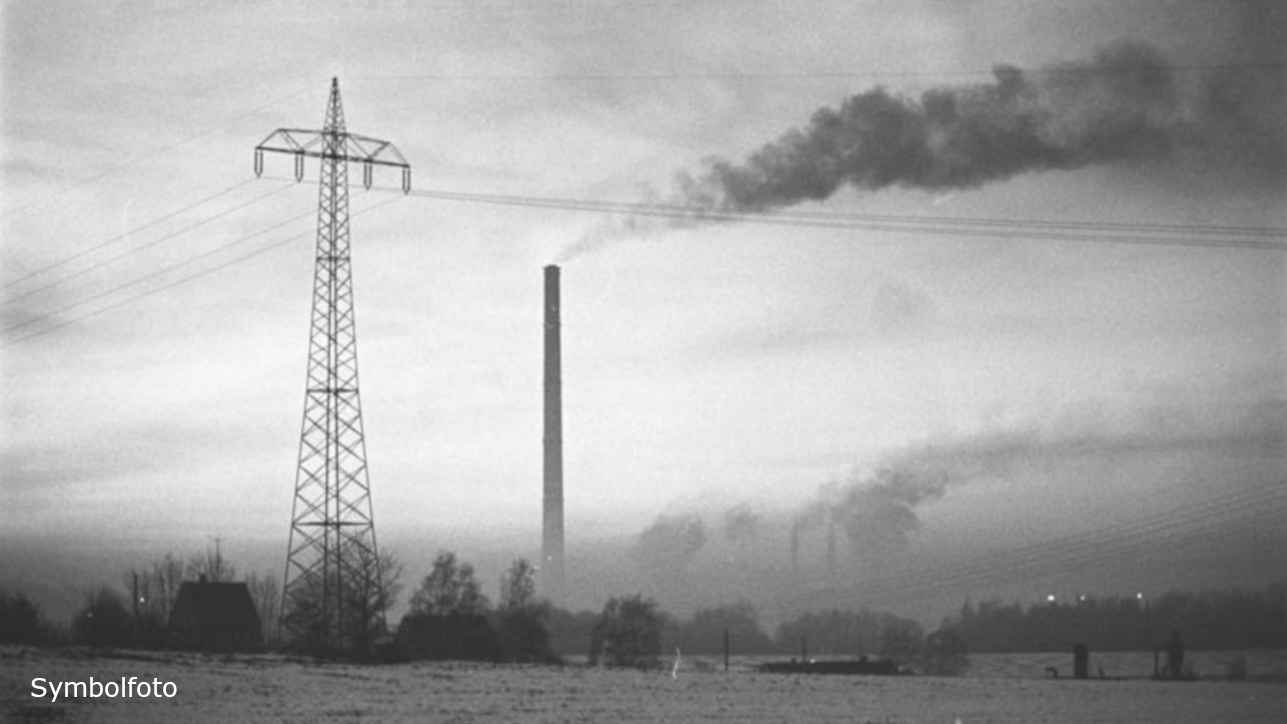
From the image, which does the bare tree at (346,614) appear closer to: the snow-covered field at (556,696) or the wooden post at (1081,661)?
the snow-covered field at (556,696)

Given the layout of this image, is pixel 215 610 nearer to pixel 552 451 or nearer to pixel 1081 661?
pixel 552 451

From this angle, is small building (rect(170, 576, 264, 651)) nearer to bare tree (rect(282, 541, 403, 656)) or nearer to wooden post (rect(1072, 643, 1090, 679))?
bare tree (rect(282, 541, 403, 656))

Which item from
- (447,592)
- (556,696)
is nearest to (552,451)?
(447,592)

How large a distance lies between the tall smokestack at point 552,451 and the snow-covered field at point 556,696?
46.4 meters

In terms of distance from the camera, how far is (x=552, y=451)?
9894 centimetres

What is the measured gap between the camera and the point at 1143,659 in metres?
102

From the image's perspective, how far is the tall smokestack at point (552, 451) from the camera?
315ft

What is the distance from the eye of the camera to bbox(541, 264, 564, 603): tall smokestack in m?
95.9

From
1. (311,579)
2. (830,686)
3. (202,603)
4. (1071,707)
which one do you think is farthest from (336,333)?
(202,603)

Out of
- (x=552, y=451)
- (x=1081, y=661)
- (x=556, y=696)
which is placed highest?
(x=552, y=451)

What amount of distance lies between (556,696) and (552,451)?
60.5m

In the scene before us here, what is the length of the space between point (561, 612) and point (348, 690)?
76.1 meters

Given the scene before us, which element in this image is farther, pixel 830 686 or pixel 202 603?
pixel 202 603

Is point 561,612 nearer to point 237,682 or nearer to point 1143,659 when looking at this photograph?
point 1143,659
